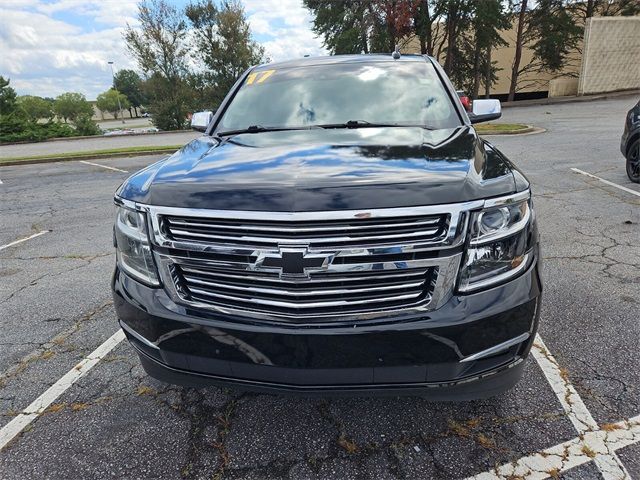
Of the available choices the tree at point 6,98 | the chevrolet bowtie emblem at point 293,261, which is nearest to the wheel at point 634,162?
the chevrolet bowtie emblem at point 293,261

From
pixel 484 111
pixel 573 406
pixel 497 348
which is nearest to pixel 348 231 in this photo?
pixel 497 348

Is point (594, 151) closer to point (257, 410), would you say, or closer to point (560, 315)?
point (560, 315)

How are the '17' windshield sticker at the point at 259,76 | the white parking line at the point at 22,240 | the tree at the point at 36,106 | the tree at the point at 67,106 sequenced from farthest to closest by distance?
the tree at the point at 67,106, the tree at the point at 36,106, the white parking line at the point at 22,240, the '17' windshield sticker at the point at 259,76

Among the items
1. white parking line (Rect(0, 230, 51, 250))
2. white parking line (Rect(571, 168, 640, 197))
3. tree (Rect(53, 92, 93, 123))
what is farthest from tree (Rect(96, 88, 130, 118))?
white parking line (Rect(571, 168, 640, 197))

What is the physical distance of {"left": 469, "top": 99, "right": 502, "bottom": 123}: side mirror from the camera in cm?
359

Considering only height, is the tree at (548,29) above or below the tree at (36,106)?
above

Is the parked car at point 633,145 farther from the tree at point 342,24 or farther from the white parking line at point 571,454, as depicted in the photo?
the tree at point 342,24

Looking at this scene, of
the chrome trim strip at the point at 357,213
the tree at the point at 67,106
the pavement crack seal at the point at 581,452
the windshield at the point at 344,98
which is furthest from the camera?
the tree at the point at 67,106

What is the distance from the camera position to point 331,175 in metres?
1.91

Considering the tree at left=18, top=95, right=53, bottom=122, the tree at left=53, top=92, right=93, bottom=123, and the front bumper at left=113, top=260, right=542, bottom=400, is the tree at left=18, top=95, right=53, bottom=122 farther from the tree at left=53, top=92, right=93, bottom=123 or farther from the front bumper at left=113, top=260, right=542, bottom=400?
the front bumper at left=113, top=260, right=542, bottom=400

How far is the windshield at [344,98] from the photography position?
10.0ft

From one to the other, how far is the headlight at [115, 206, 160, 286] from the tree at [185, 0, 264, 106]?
1159 inches

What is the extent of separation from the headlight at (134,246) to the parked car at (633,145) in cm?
752

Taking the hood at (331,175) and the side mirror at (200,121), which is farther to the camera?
the side mirror at (200,121)
